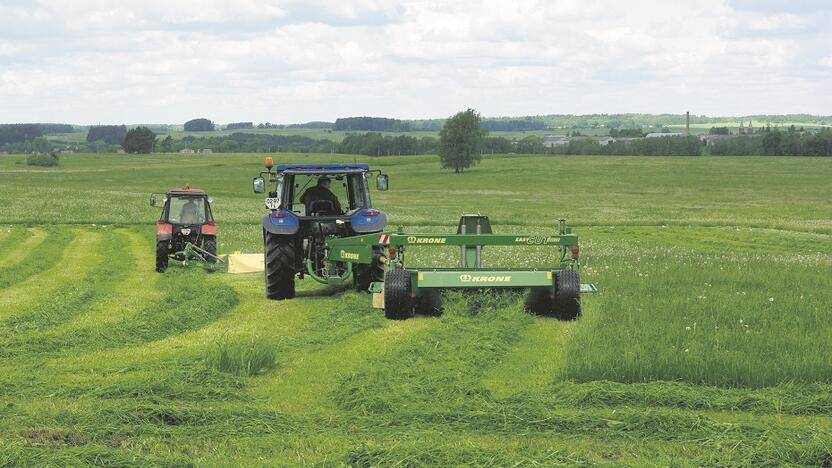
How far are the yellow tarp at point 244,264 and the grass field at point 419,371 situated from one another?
586 millimetres

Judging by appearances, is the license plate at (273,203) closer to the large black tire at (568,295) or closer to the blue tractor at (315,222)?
the blue tractor at (315,222)

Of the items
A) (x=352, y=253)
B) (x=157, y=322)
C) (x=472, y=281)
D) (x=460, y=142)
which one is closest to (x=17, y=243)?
(x=352, y=253)

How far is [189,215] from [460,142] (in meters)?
93.8

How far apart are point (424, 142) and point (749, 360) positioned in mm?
149493

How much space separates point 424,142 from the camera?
160 meters

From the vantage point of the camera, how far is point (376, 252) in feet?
58.6

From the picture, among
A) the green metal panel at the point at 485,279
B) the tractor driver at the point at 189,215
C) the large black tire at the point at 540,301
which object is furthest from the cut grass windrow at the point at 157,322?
the tractor driver at the point at 189,215

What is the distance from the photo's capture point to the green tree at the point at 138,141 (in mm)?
166875

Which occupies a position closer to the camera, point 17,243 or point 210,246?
point 210,246

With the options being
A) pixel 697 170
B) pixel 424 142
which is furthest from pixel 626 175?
pixel 424 142

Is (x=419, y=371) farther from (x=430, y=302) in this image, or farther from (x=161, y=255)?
(x=161, y=255)

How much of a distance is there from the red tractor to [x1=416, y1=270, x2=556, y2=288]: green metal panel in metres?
9.33

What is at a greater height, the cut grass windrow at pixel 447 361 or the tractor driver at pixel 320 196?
the tractor driver at pixel 320 196

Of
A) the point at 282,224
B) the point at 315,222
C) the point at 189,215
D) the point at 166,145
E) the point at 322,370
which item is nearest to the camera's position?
the point at 322,370
